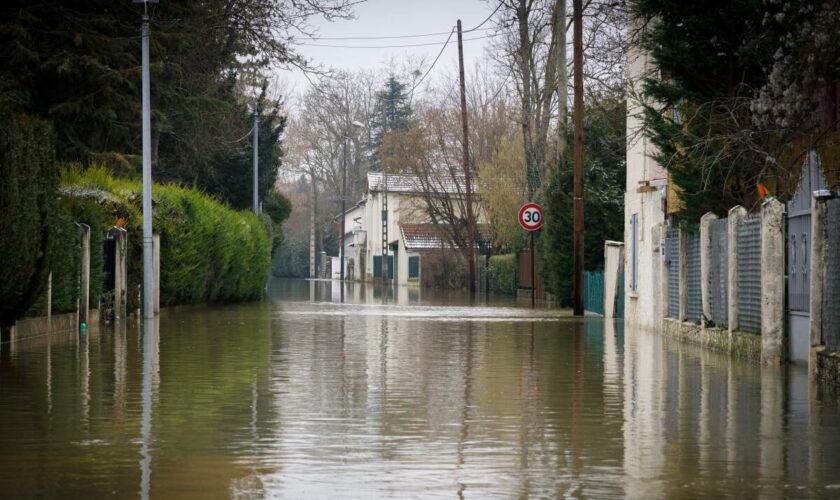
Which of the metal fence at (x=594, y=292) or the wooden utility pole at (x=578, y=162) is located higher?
the wooden utility pole at (x=578, y=162)

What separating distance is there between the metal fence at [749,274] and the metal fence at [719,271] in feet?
2.32

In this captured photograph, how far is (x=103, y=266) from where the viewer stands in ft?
97.0

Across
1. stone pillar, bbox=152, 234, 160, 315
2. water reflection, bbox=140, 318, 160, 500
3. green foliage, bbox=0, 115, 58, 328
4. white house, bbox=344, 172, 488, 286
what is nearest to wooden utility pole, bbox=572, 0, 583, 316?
stone pillar, bbox=152, 234, 160, 315

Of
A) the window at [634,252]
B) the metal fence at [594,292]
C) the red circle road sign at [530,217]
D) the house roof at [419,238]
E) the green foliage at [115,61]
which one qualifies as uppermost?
the green foliage at [115,61]

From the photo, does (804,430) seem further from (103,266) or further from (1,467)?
(103,266)

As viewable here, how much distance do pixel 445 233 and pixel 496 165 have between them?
260 inches

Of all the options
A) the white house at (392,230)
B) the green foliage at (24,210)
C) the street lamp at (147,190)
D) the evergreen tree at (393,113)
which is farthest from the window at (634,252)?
the evergreen tree at (393,113)

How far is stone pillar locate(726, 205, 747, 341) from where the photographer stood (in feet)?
68.0

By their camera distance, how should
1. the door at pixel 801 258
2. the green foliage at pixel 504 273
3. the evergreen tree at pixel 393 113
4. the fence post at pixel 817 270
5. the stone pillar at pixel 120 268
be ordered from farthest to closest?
the evergreen tree at pixel 393 113, the green foliage at pixel 504 273, the stone pillar at pixel 120 268, the door at pixel 801 258, the fence post at pixel 817 270

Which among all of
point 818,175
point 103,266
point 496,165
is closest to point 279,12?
point 103,266

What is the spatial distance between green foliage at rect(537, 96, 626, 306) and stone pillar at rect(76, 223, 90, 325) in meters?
17.2

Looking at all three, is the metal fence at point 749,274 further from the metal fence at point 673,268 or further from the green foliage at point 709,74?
the metal fence at point 673,268

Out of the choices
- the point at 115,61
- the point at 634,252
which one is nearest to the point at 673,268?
the point at 634,252

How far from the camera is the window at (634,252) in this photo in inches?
1240
